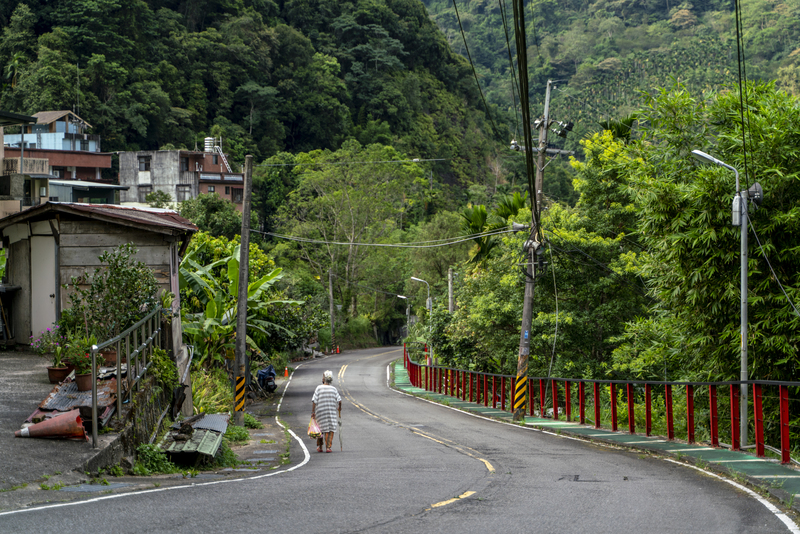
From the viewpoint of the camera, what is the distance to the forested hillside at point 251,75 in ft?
238

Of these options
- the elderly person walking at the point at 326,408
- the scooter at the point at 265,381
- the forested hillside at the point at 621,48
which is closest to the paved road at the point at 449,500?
the elderly person walking at the point at 326,408

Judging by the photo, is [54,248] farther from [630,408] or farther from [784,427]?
[784,427]

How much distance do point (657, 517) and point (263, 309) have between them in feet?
72.6

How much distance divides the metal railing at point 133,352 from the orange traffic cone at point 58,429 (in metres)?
0.39

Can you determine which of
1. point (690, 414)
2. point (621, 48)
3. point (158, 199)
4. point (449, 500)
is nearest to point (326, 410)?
point (690, 414)

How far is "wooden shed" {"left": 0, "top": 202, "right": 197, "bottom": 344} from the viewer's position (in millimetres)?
15609

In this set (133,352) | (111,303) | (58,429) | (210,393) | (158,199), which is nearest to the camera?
(58,429)

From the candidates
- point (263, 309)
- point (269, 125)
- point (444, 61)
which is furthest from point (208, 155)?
point (444, 61)

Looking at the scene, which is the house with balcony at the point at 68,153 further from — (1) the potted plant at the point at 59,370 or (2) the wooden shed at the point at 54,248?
(1) the potted plant at the point at 59,370

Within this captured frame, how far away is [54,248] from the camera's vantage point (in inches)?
625

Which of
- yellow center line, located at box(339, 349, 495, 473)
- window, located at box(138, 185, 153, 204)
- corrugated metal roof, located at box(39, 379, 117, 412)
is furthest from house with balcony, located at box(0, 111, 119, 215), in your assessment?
corrugated metal roof, located at box(39, 379, 117, 412)

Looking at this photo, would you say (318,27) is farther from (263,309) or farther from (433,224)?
(263,309)

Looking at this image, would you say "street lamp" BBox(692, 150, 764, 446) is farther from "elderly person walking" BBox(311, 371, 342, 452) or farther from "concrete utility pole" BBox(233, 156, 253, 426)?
"concrete utility pole" BBox(233, 156, 253, 426)

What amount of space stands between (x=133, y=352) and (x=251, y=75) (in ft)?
271
